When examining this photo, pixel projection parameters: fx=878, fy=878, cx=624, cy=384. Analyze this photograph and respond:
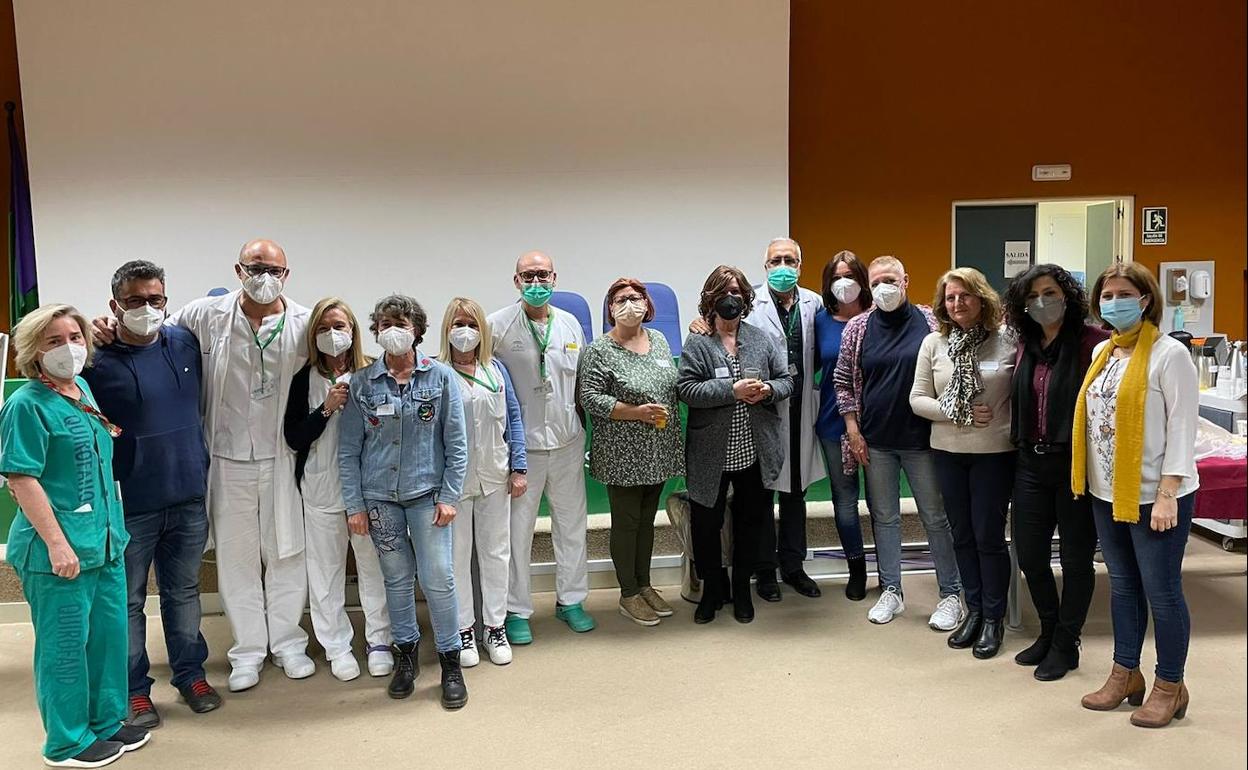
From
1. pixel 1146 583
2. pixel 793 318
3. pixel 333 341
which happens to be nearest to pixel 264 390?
pixel 333 341

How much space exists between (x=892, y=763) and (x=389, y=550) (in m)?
1.85

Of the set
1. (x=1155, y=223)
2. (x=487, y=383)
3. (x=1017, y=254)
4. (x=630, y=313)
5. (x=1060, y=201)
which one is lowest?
(x=487, y=383)

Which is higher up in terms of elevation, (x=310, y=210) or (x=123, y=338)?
(x=310, y=210)

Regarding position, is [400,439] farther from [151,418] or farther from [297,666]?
[297,666]

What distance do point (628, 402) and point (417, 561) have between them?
1051mm

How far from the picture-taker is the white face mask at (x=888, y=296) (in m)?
3.56

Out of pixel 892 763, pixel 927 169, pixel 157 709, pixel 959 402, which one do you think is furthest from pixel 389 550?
pixel 927 169

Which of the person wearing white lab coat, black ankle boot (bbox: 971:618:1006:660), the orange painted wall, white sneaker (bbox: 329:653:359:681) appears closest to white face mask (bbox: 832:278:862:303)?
the person wearing white lab coat

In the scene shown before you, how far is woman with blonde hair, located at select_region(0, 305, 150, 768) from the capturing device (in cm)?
252

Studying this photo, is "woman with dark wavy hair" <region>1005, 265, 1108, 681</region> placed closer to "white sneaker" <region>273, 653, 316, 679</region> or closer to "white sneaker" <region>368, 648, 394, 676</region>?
"white sneaker" <region>368, 648, 394, 676</region>

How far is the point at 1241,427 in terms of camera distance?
12.2 ft

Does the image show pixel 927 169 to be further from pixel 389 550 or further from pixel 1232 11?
pixel 389 550

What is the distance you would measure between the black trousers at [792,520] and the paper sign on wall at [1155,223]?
5.34 meters

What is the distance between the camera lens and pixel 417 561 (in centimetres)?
328
